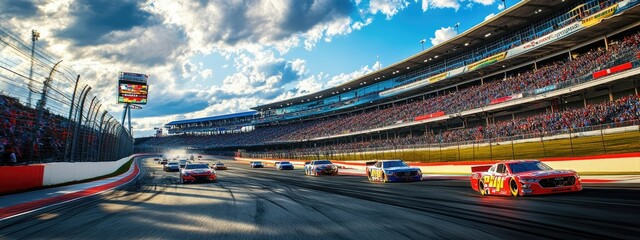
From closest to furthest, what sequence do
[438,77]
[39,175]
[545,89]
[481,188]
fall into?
[481,188] < [39,175] < [545,89] < [438,77]

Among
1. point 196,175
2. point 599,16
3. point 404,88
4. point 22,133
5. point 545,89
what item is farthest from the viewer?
point 404,88

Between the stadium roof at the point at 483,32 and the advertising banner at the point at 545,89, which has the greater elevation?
the stadium roof at the point at 483,32

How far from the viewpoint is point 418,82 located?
183ft

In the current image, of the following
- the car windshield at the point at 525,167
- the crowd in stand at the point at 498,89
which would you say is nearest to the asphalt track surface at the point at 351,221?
the car windshield at the point at 525,167

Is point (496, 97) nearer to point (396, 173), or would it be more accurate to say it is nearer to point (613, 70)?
point (613, 70)

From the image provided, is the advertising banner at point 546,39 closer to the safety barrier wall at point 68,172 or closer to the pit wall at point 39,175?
the safety barrier wall at point 68,172

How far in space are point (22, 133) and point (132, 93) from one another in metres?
60.3

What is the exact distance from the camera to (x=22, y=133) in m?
12.6

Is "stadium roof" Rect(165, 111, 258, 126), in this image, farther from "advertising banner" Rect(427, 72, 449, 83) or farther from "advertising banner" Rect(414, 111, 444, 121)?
"advertising banner" Rect(414, 111, 444, 121)

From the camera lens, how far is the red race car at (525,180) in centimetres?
931

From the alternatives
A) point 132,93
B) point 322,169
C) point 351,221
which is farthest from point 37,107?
point 132,93

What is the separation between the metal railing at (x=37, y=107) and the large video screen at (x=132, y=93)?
5533 centimetres

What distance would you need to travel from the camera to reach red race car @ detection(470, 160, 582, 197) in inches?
367

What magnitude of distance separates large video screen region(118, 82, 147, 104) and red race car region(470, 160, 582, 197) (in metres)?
68.3
